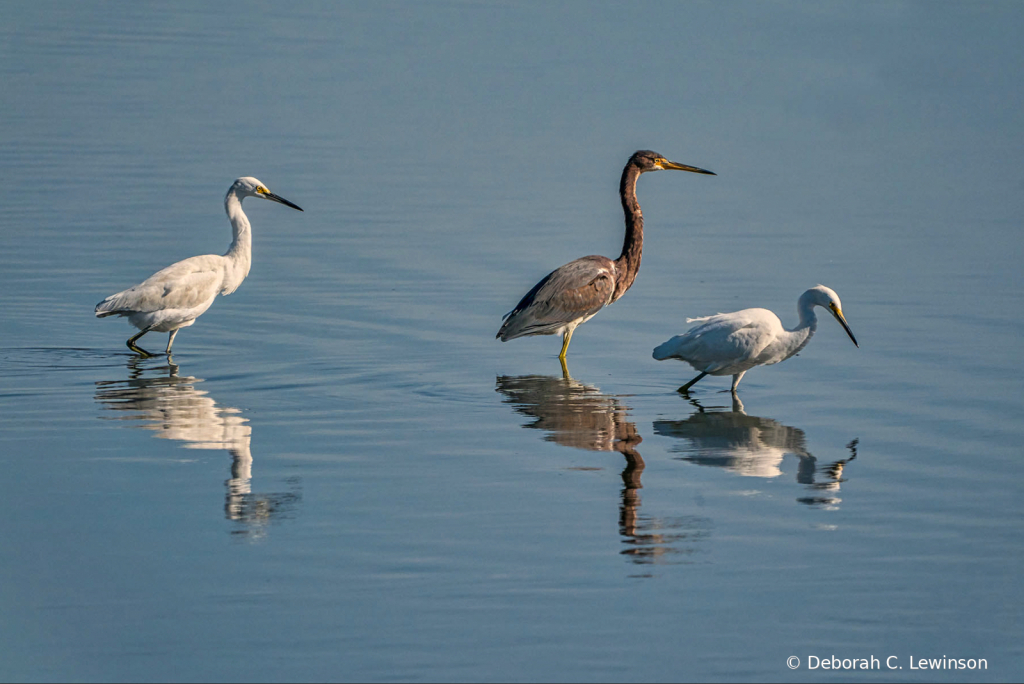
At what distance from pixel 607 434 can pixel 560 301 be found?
3106 mm

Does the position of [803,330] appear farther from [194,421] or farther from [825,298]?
[194,421]

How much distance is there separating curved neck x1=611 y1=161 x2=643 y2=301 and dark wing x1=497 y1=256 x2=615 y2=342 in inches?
15.6

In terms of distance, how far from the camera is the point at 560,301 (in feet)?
42.0

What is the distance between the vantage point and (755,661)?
6.10m

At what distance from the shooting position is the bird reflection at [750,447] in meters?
8.78

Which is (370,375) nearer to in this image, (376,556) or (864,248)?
(376,556)

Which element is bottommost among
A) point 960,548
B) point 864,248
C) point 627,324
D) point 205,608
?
point 205,608

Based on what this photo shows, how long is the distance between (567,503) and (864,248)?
37.5ft

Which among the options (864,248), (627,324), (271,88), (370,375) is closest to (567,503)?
(370,375)

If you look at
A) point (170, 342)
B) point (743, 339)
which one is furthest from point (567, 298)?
point (170, 342)

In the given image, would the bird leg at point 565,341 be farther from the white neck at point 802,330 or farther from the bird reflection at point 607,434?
the white neck at point 802,330

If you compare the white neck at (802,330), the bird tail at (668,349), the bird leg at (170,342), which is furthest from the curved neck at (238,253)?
the white neck at (802,330)

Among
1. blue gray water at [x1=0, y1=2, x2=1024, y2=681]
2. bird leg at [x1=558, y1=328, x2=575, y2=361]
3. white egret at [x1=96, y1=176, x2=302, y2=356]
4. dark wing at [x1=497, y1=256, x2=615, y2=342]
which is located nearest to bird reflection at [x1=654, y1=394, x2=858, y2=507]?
blue gray water at [x1=0, y1=2, x2=1024, y2=681]

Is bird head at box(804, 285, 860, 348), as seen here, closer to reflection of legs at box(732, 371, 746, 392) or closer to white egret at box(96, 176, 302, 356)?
reflection of legs at box(732, 371, 746, 392)
